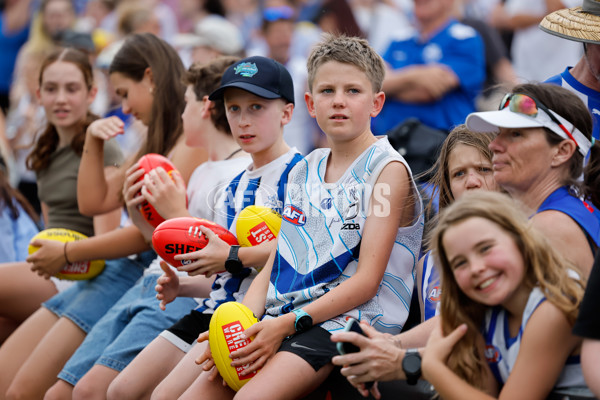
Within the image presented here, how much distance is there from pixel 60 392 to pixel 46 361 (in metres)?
0.35

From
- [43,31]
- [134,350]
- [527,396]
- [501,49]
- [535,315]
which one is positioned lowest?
[134,350]

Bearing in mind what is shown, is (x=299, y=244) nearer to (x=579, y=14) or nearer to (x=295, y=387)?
(x=295, y=387)

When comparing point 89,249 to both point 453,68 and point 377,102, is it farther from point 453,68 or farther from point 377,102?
point 453,68

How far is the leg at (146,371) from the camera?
3783 mm

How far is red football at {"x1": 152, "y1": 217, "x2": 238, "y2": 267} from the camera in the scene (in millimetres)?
3773

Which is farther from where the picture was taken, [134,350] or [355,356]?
[134,350]

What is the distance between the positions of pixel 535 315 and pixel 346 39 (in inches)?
65.9

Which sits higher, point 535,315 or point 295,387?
point 535,315

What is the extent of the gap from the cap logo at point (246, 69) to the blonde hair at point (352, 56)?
0.40 meters

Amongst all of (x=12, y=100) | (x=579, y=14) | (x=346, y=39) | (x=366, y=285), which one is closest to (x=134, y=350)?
(x=366, y=285)

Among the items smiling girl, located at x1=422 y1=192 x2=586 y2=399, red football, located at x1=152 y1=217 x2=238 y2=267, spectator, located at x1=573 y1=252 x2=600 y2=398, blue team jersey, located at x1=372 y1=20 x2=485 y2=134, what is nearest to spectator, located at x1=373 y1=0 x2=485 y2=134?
blue team jersey, located at x1=372 y1=20 x2=485 y2=134

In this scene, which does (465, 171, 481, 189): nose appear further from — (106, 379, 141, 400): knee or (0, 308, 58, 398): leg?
(0, 308, 58, 398): leg

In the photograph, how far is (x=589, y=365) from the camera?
2359 millimetres

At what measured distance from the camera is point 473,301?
8.94 ft
